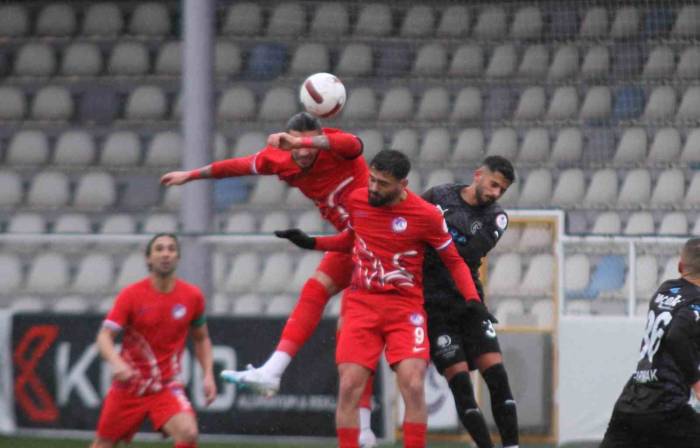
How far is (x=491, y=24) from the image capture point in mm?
14477

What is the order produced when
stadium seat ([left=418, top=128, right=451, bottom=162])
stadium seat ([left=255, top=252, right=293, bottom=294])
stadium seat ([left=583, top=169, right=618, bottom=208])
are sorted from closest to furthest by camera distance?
stadium seat ([left=255, top=252, right=293, bottom=294]) < stadium seat ([left=583, top=169, right=618, bottom=208]) < stadium seat ([left=418, top=128, right=451, bottom=162])

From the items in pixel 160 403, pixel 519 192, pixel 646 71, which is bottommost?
pixel 160 403

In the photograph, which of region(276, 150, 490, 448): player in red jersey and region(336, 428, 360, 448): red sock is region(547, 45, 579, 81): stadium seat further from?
region(336, 428, 360, 448): red sock

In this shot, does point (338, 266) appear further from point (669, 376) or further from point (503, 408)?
point (669, 376)

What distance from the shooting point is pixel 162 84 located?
15352mm

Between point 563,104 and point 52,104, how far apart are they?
5257 millimetres

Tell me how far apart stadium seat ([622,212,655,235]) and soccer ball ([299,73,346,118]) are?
5.49 m

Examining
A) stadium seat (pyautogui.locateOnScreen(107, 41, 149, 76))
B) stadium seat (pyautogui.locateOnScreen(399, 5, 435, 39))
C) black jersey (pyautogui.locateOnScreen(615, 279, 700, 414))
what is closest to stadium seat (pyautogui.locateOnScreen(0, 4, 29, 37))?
stadium seat (pyautogui.locateOnScreen(107, 41, 149, 76))

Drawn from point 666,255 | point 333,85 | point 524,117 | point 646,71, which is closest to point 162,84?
point 524,117

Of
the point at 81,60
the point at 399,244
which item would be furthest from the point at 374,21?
the point at 399,244

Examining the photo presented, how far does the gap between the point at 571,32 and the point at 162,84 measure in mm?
4198

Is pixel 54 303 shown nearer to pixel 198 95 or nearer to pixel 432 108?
pixel 198 95

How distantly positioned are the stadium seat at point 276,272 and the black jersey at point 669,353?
470 centimetres

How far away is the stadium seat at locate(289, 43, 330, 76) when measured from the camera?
14641mm
